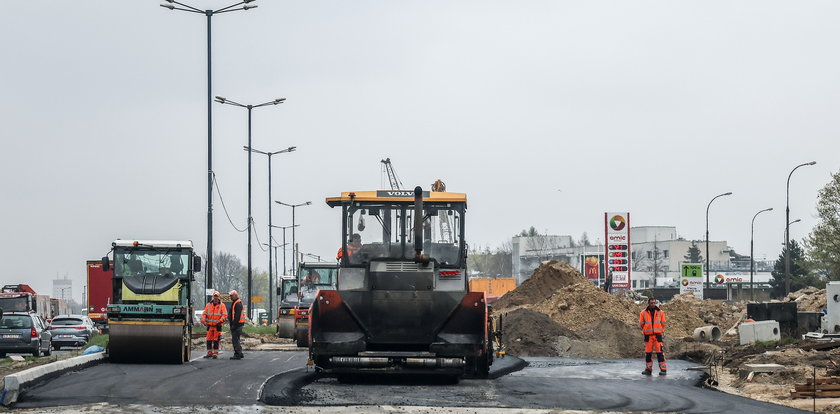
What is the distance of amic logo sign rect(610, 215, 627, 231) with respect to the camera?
52406mm

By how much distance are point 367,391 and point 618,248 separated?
3593cm

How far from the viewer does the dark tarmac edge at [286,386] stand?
1661 centimetres

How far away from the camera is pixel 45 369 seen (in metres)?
19.9

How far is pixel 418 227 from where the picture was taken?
19094mm

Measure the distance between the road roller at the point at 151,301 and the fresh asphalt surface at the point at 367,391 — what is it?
71 centimetres

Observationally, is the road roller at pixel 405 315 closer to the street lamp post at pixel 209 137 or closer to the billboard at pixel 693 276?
the street lamp post at pixel 209 137

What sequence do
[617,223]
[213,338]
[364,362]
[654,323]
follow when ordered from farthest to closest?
[617,223]
[213,338]
[654,323]
[364,362]

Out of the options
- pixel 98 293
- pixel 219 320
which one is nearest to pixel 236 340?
pixel 219 320

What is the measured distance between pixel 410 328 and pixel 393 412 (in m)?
4.07

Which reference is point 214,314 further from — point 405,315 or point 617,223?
point 617,223

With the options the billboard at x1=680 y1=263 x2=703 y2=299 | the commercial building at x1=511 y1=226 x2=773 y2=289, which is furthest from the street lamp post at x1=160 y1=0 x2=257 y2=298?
the commercial building at x1=511 y1=226 x2=773 y2=289

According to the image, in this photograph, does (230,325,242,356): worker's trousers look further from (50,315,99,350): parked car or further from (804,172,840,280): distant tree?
(804,172,840,280): distant tree

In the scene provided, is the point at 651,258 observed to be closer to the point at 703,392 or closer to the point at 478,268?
the point at 478,268

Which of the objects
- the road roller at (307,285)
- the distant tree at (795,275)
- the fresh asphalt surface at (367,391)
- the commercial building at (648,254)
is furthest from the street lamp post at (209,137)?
the commercial building at (648,254)
